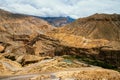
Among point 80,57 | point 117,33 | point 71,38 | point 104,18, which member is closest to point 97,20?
point 104,18

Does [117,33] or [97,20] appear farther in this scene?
[97,20]

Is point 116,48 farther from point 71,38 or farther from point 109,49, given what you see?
point 71,38

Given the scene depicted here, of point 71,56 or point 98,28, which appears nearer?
point 71,56

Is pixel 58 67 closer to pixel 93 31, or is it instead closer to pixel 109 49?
pixel 109 49

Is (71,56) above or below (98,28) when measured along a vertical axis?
below

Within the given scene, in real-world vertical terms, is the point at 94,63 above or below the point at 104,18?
below

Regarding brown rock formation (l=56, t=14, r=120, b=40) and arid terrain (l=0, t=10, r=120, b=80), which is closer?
arid terrain (l=0, t=10, r=120, b=80)

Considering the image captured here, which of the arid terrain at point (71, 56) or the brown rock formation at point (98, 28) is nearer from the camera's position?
the arid terrain at point (71, 56)

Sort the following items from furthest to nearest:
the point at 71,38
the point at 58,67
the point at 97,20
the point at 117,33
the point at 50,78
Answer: the point at 97,20, the point at 117,33, the point at 71,38, the point at 58,67, the point at 50,78

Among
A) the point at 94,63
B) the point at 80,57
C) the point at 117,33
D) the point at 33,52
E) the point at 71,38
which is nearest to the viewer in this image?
the point at 94,63
